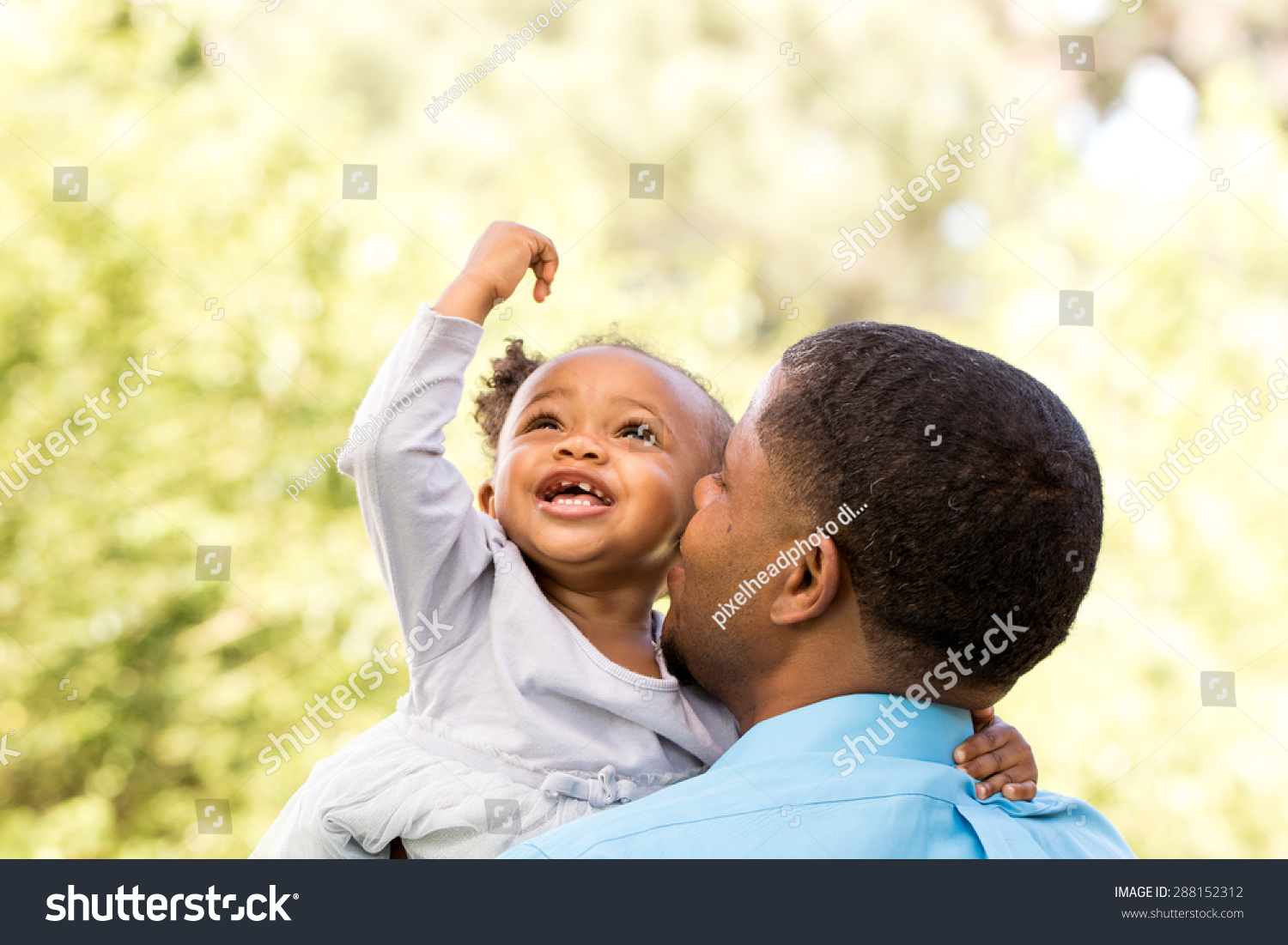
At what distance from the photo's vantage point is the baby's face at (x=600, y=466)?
1.47m

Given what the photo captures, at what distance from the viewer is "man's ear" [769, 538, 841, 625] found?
115cm

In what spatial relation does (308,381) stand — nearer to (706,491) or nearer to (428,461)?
(428,461)

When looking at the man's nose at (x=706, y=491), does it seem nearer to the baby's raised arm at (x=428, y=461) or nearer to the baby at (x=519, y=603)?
the baby at (x=519, y=603)

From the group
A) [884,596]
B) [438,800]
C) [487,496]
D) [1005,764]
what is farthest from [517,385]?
[1005,764]

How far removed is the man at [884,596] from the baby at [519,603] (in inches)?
5.1

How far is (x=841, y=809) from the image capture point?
1097 millimetres

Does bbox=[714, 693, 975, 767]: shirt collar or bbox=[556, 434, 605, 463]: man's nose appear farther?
bbox=[556, 434, 605, 463]: man's nose

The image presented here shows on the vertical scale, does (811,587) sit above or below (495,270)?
below

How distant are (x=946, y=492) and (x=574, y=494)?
558 mm

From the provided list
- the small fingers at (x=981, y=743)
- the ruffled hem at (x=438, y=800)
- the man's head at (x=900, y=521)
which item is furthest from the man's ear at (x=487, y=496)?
the small fingers at (x=981, y=743)

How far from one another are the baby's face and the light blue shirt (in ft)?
1.20

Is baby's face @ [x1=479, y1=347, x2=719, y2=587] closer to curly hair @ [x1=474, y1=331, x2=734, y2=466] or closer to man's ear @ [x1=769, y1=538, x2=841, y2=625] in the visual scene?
curly hair @ [x1=474, y1=331, x2=734, y2=466]

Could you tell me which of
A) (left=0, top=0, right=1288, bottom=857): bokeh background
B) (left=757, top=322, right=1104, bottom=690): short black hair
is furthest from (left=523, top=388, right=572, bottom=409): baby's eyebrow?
(left=0, top=0, right=1288, bottom=857): bokeh background

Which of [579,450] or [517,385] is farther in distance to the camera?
[517,385]
